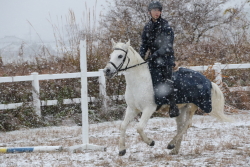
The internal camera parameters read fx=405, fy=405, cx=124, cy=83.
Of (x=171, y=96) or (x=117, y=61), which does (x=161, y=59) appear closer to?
(x=171, y=96)

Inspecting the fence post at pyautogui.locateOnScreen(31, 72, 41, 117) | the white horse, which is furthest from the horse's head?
the fence post at pyautogui.locateOnScreen(31, 72, 41, 117)

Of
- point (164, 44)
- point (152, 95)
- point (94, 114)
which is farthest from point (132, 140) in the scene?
point (94, 114)

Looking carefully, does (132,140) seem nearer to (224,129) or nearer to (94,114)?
(224,129)

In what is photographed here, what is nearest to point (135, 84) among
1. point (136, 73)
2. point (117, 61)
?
point (136, 73)

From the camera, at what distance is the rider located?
612 centimetres

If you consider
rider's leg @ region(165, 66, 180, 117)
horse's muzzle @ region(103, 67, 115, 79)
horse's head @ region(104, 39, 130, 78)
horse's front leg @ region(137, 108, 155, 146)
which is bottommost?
horse's front leg @ region(137, 108, 155, 146)

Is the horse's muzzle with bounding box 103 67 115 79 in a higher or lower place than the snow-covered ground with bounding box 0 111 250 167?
higher

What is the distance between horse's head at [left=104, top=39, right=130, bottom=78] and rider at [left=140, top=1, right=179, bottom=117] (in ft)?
1.40

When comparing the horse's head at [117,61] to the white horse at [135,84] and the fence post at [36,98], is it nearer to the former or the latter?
the white horse at [135,84]

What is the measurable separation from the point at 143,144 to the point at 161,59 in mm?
1763

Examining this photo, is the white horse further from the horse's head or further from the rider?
the rider

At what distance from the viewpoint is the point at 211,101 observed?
22.4 ft

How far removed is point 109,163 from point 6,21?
59.8 metres

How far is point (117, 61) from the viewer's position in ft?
19.3
